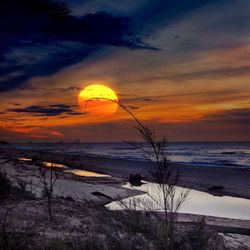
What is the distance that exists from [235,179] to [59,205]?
14.7 m

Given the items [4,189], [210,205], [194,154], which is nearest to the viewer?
[4,189]

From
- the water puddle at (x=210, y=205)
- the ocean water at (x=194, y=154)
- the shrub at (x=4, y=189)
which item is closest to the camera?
the shrub at (x=4, y=189)

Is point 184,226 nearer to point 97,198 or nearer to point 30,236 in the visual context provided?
point 30,236

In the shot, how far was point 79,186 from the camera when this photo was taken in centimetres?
1759

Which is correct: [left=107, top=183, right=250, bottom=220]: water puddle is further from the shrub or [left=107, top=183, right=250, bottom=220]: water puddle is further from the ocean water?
the shrub

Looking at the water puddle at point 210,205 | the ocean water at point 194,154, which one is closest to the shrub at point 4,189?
the ocean water at point 194,154

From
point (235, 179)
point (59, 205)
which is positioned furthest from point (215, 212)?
point (235, 179)

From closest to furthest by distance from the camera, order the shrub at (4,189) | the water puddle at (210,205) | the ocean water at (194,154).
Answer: the shrub at (4,189), the water puddle at (210,205), the ocean water at (194,154)

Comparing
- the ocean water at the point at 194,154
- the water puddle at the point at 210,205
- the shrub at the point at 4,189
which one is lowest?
the water puddle at the point at 210,205

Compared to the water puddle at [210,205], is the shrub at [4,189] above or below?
above

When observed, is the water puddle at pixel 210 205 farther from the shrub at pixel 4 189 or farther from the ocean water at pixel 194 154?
the shrub at pixel 4 189

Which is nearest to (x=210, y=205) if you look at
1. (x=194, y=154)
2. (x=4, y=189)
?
(x=4, y=189)

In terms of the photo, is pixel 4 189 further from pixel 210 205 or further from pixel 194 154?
pixel 194 154

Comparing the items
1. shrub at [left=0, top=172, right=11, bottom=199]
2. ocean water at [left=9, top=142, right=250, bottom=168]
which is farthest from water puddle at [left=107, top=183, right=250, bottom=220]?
shrub at [left=0, top=172, right=11, bottom=199]
